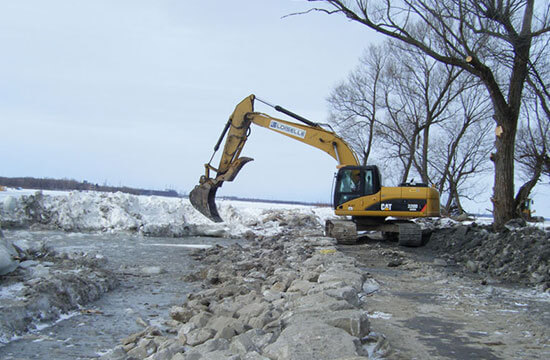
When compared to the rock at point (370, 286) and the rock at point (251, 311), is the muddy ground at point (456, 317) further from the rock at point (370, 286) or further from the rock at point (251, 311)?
the rock at point (251, 311)

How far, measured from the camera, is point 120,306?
677cm

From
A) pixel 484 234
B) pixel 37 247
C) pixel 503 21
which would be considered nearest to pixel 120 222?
pixel 37 247

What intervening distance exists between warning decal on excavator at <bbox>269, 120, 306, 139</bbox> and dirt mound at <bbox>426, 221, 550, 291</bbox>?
5302 millimetres

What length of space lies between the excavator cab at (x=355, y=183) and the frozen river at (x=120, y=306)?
15.0ft

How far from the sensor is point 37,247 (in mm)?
8984

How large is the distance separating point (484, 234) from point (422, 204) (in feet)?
5.87

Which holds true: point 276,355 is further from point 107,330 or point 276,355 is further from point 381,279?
point 381,279

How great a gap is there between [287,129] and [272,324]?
1118 cm

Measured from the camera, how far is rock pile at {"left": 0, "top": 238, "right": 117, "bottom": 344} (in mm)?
5434

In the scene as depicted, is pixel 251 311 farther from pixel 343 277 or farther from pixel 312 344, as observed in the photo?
pixel 343 277

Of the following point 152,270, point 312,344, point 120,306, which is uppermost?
point 312,344

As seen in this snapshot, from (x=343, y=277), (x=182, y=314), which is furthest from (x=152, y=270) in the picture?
(x=343, y=277)

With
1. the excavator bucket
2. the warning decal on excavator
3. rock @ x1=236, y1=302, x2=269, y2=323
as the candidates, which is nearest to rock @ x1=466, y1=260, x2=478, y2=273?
the warning decal on excavator

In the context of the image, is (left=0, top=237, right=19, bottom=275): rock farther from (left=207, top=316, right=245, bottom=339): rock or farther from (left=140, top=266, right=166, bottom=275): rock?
(left=207, top=316, right=245, bottom=339): rock
